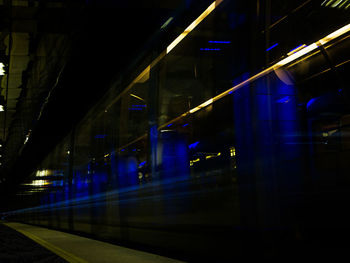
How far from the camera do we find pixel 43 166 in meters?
16.2

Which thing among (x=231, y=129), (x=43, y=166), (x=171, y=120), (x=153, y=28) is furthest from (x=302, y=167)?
(x=43, y=166)

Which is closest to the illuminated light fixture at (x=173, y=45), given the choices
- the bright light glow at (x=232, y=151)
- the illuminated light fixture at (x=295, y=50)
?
the illuminated light fixture at (x=295, y=50)

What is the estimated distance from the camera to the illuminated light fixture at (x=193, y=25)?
3838mm

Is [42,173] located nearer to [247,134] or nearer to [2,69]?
[2,69]

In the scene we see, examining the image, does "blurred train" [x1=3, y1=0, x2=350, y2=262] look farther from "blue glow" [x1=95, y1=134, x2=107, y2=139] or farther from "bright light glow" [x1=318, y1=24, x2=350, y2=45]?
"blue glow" [x1=95, y1=134, x2=107, y2=139]

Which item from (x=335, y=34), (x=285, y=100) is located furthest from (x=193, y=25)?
(x=335, y=34)

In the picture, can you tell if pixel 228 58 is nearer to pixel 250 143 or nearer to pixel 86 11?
pixel 250 143

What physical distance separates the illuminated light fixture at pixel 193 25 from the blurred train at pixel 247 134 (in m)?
0.01

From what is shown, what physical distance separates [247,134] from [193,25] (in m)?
1.60

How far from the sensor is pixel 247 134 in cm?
319

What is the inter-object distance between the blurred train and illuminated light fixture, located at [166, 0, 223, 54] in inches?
0.4

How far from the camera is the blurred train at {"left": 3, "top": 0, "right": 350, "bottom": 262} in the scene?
2.77m

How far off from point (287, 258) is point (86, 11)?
308 centimetres

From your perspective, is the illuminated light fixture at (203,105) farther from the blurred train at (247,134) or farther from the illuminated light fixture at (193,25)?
the illuminated light fixture at (193,25)
